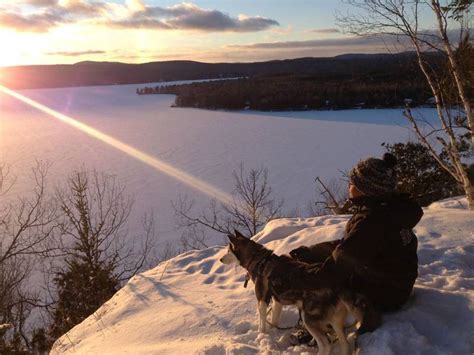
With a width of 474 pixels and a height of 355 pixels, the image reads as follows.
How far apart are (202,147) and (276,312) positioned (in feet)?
160

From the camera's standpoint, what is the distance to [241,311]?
5.77 metres

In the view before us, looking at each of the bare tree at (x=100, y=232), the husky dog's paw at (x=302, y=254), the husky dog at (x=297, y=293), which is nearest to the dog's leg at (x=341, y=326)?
the husky dog at (x=297, y=293)

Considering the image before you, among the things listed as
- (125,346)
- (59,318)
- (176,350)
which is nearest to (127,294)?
(125,346)

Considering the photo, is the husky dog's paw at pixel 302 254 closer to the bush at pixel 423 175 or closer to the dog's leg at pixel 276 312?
the dog's leg at pixel 276 312

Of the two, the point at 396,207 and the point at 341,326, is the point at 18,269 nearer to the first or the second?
the point at 341,326

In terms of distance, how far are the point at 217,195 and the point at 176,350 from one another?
2937cm

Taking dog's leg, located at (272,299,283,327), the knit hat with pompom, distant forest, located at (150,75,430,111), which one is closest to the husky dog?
dog's leg, located at (272,299,283,327)

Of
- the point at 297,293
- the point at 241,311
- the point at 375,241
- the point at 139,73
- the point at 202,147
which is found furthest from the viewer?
the point at 139,73

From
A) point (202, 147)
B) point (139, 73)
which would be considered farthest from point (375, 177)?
point (139, 73)

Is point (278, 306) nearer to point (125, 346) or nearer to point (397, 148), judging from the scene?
point (125, 346)

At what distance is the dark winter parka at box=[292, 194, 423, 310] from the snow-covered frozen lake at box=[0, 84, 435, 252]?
2337 centimetres

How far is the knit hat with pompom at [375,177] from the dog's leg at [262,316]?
1791 mm

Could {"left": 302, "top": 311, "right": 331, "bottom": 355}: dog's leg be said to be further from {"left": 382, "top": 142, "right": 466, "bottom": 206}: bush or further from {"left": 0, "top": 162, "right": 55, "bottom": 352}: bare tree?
{"left": 382, "top": 142, "right": 466, "bottom": 206}: bush

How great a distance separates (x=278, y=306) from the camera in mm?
4934
